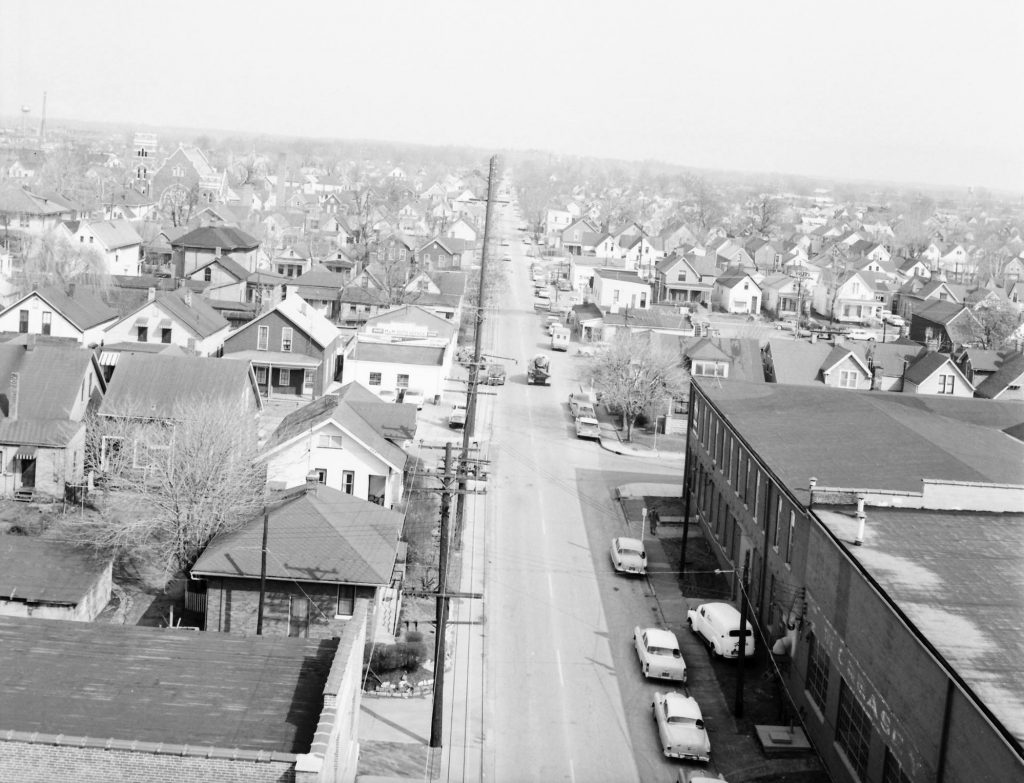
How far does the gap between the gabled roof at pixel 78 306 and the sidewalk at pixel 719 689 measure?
23473 millimetres

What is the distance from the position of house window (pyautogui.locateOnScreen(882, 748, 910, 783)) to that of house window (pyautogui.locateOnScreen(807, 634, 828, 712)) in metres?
2.70

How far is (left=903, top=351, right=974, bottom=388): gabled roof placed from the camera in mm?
45750

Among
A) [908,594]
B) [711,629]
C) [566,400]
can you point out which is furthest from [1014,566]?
[566,400]

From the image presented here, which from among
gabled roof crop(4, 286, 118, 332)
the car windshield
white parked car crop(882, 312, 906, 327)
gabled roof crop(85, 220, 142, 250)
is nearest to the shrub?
the car windshield

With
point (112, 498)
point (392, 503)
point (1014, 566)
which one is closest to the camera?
point (1014, 566)

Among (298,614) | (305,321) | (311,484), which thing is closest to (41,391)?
(311,484)

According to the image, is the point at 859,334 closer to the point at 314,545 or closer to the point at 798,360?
the point at 798,360

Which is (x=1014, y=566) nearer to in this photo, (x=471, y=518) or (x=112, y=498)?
(x=471, y=518)

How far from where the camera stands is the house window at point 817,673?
18.4 metres

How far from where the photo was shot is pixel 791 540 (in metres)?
21.4

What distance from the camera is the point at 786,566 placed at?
70.6 ft

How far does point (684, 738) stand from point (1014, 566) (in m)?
5.44

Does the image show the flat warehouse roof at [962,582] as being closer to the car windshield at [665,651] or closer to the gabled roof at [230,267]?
the car windshield at [665,651]

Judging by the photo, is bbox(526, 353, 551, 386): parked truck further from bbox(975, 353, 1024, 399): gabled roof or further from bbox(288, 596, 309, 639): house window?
bbox(288, 596, 309, 639): house window
